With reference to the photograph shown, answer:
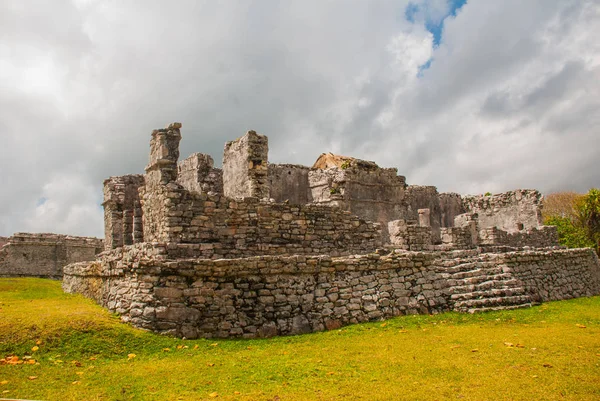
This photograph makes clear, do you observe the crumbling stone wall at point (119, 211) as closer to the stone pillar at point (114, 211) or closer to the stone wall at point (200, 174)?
the stone pillar at point (114, 211)

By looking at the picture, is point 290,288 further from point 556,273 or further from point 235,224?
point 556,273

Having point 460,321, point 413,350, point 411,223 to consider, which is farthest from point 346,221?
point 413,350

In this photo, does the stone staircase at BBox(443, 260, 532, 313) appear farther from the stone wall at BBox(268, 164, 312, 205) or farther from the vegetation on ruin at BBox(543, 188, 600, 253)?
the vegetation on ruin at BBox(543, 188, 600, 253)

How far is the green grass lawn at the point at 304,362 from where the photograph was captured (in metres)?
5.86

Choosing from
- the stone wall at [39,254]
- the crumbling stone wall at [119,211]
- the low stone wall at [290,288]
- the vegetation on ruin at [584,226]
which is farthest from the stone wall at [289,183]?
the vegetation on ruin at [584,226]

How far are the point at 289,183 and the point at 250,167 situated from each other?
22.8ft

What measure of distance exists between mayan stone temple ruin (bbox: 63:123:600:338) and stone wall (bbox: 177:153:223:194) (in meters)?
0.49

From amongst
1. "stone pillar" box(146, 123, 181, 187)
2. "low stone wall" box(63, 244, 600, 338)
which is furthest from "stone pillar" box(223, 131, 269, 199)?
"low stone wall" box(63, 244, 600, 338)

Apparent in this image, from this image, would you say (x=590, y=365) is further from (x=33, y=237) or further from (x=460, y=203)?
(x=460, y=203)

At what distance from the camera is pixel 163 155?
1259 cm

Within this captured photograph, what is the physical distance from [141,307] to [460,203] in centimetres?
2690

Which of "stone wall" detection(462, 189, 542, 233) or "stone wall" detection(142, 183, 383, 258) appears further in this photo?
"stone wall" detection(462, 189, 542, 233)

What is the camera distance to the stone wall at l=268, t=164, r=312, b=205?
71.6 feet

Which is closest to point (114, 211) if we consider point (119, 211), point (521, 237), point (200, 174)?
point (119, 211)
